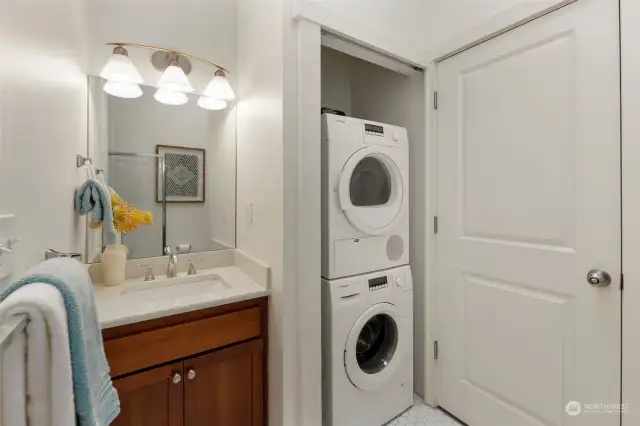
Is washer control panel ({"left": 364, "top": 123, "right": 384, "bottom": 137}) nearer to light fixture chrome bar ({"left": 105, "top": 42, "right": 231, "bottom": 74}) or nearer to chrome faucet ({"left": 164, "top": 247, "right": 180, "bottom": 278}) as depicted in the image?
light fixture chrome bar ({"left": 105, "top": 42, "right": 231, "bottom": 74})

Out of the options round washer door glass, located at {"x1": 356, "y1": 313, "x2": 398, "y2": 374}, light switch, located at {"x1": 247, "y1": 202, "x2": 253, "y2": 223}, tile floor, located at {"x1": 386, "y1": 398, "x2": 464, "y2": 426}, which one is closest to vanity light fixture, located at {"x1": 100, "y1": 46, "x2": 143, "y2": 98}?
light switch, located at {"x1": 247, "y1": 202, "x2": 253, "y2": 223}

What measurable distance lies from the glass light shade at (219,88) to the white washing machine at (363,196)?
0.71 meters

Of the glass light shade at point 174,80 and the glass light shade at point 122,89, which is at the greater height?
the glass light shade at point 174,80

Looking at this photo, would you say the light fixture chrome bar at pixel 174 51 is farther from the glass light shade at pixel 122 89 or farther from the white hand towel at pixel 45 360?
the white hand towel at pixel 45 360

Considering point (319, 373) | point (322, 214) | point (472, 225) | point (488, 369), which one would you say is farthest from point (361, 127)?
point (488, 369)

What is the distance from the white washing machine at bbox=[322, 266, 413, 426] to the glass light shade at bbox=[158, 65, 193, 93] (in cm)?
137

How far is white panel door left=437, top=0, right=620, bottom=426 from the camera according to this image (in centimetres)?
121

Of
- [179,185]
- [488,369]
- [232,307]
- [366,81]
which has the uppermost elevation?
[366,81]

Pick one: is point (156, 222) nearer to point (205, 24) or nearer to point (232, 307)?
point (232, 307)

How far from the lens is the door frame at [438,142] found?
1.13 m

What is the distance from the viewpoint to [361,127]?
63.9 inches

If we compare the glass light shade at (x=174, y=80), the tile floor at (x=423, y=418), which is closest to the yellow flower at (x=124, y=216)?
the glass light shade at (x=174, y=80)

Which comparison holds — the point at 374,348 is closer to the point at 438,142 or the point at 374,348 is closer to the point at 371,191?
the point at 371,191

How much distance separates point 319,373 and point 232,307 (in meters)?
0.54
